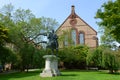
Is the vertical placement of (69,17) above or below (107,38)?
above

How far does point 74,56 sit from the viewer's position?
48188 mm

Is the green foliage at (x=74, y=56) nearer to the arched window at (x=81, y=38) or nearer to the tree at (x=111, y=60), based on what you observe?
the arched window at (x=81, y=38)

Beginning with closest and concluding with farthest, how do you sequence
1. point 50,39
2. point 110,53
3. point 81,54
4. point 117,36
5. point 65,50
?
1. point 117,36
2. point 50,39
3. point 110,53
4. point 65,50
5. point 81,54

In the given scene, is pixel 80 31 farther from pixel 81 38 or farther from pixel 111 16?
pixel 111 16

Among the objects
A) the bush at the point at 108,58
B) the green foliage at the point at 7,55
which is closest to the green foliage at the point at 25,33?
the green foliage at the point at 7,55

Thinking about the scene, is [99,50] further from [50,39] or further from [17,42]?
[50,39]

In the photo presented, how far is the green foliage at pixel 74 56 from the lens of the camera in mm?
45925

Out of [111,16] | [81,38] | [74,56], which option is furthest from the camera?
[81,38]

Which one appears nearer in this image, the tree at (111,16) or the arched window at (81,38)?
the tree at (111,16)

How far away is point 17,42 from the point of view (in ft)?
122

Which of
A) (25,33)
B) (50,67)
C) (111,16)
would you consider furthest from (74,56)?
(111,16)

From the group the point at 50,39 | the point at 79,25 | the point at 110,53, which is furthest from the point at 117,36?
the point at 79,25

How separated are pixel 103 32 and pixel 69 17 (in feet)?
62.5

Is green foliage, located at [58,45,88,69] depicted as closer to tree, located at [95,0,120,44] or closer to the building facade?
the building facade
